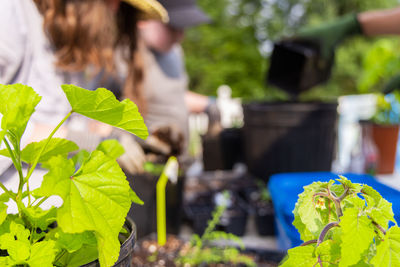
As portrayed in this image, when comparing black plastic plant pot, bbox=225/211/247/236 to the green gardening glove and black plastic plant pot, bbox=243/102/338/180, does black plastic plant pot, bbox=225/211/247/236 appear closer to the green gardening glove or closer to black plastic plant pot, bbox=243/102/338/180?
black plastic plant pot, bbox=243/102/338/180

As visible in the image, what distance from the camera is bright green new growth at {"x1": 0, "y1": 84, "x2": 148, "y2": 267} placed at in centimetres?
29

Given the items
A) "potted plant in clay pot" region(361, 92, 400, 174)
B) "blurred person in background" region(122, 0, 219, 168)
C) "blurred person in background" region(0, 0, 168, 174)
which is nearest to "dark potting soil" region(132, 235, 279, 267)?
"blurred person in background" region(0, 0, 168, 174)

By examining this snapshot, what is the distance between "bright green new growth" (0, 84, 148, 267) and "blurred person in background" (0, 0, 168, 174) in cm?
39

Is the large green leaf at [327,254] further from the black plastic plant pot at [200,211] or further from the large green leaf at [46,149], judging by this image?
the black plastic plant pot at [200,211]

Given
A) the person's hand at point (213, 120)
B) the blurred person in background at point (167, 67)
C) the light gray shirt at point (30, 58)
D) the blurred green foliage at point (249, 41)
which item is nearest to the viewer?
the light gray shirt at point (30, 58)

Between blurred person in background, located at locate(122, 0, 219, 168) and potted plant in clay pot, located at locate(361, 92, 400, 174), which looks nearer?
potted plant in clay pot, located at locate(361, 92, 400, 174)

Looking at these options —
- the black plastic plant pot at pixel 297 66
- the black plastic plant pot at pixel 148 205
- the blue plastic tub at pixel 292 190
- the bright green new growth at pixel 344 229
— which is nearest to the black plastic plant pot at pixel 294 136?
the black plastic plant pot at pixel 297 66

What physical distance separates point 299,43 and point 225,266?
116cm

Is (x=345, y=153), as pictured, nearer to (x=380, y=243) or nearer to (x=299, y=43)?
(x=299, y=43)

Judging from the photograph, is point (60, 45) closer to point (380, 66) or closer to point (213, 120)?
point (213, 120)

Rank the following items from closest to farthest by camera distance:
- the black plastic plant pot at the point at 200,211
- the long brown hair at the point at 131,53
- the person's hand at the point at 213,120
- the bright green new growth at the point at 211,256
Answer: the bright green new growth at the point at 211,256
the black plastic plant pot at the point at 200,211
the long brown hair at the point at 131,53
the person's hand at the point at 213,120

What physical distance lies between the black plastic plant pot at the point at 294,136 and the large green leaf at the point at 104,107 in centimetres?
123

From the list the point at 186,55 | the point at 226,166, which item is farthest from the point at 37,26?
the point at 186,55

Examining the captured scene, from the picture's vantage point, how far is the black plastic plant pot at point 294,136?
1.49 m
